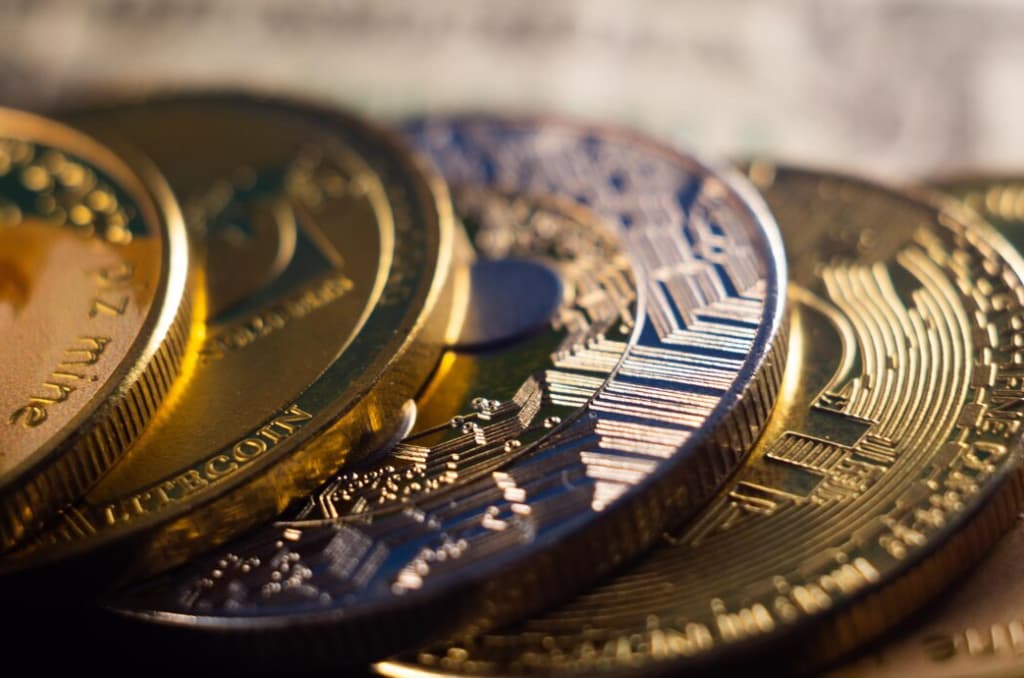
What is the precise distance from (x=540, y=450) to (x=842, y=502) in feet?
1.17

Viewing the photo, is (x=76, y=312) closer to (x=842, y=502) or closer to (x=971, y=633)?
(x=842, y=502)

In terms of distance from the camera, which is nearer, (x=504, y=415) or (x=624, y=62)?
(x=504, y=415)

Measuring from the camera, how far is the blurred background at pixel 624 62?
262cm

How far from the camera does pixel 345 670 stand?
1349 millimetres

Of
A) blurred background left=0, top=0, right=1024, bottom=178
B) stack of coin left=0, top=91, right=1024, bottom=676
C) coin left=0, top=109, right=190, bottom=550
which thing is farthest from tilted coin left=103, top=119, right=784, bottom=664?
blurred background left=0, top=0, right=1024, bottom=178

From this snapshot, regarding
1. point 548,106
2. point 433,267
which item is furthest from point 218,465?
point 548,106

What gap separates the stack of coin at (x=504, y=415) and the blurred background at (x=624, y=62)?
0.65m

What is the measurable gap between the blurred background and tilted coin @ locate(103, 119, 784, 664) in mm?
855

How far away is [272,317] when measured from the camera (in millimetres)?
1707

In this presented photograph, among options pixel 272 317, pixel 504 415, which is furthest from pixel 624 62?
pixel 504 415

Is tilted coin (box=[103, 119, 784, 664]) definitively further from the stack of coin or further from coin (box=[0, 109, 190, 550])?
coin (box=[0, 109, 190, 550])

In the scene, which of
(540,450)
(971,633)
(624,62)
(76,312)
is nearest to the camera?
(971,633)

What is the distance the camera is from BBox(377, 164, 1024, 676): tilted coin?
1.30m

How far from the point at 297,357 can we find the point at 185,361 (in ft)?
0.54
